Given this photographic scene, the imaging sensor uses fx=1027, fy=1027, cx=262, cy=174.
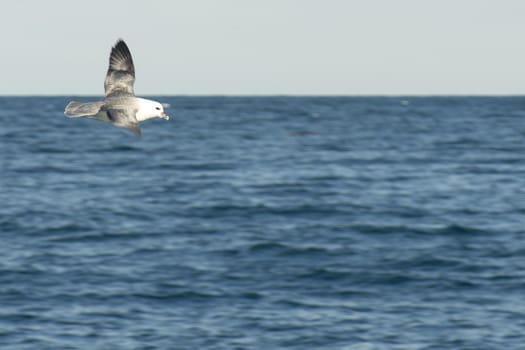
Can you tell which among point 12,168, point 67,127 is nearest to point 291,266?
point 12,168

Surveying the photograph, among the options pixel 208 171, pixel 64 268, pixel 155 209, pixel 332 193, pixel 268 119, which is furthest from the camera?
pixel 268 119

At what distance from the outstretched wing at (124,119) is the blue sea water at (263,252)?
19.2 m

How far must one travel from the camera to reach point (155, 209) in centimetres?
6131

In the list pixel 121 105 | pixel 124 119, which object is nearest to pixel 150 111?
pixel 124 119

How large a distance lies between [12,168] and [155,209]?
92.2 feet

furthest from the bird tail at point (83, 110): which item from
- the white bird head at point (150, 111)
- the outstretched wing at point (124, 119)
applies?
the white bird head at point (150, 111)

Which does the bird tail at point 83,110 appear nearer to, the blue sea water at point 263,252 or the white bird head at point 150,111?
the white bird head at point 150,111

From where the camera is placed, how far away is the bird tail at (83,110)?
12.8m

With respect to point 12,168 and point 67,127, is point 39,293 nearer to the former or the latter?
point 12,168

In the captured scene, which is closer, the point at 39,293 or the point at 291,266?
the point at 39,293
